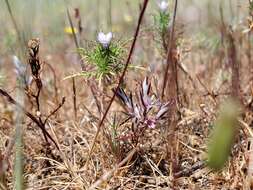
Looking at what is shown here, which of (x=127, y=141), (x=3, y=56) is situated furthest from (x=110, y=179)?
(x=3, y=56)

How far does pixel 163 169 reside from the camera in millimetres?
1196

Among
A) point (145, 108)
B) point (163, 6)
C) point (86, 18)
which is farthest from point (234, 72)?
point (86, 18)

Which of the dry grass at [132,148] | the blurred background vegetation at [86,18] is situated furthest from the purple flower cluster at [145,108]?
the blurred background vegetation at [86,18]

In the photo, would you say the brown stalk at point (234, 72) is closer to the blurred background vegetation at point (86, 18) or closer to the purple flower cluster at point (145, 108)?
the purple flower cluster at point (145, 108)

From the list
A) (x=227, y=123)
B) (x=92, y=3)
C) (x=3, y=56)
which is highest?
(x=92, y=3)

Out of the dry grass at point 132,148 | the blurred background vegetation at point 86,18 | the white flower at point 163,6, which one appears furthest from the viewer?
the blurred background vegetation at point 86,18

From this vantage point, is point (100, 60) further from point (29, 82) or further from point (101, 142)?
point (29, 82)

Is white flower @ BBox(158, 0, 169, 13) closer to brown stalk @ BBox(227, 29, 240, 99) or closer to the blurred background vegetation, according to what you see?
brown stalk @ BBox(227, 29, 240, 99)

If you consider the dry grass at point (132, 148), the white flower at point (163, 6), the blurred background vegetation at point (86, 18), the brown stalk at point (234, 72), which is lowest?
the dry grass at point (132, 148)

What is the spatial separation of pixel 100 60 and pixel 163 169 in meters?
0.33

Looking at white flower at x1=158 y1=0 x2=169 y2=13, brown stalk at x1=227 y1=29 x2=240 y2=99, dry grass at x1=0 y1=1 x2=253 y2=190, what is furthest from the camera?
white flower at x1=158 y1=0 x2=169 y2=13

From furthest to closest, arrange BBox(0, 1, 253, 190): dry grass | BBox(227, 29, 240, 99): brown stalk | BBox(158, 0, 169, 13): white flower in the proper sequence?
BBox(158, 0, 169, 13): white flower
BBox(0, 1, 253, 190): dry grass
BBox(227, 29, 240, 99): brown stalk

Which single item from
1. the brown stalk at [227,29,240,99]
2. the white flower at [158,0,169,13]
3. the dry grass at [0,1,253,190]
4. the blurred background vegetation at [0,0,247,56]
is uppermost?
the blurred background vegetation at [0,0,247,56]

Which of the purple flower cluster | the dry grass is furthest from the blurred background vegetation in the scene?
the purple flower cluster
